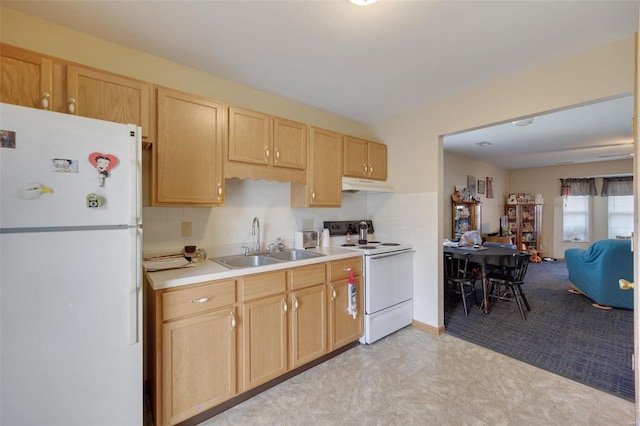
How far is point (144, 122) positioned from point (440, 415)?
2652 mm

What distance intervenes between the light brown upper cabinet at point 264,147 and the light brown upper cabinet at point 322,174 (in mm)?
89

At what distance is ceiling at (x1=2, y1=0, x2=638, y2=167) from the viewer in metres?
1.58

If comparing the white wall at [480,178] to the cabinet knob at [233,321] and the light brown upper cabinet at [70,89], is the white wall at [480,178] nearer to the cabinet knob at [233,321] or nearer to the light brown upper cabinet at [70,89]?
the cabinet knob at [233,321]

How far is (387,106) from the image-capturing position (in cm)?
Result: 303

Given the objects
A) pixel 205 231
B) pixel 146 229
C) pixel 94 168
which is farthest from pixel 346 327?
pixel 94 168

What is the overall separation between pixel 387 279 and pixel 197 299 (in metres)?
1.81

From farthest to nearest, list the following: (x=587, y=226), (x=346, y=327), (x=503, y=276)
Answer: (x=587, y=226)
(x=503, y=276)
(x=346, y=327)

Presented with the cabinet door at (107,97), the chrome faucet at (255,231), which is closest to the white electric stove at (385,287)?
the chrome faucet at (255,231)

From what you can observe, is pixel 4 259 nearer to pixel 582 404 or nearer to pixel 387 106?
pixel 387 106

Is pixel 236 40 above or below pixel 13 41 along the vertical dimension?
above

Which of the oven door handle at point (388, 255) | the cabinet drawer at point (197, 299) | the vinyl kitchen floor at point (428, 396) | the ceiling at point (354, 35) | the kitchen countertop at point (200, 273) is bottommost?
the vinyl kitchen floor at point (428, 396)

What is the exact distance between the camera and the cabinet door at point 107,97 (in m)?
1.56

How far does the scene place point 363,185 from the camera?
2.99 meters

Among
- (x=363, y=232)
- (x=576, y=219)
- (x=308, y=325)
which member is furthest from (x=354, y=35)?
(x=576, y=219)
